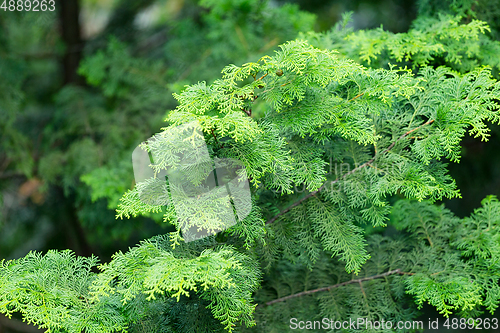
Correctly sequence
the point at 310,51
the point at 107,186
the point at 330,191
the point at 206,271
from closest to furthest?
1. the point at 206,271
2. the point at 310,51
3. the point at 330,191
4. the point at 107,186

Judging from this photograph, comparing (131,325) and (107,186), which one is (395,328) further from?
(107,186)

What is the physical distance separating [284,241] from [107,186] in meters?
1.32

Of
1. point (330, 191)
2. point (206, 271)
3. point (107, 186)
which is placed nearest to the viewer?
point (206, 271)

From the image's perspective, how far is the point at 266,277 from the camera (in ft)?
5.36

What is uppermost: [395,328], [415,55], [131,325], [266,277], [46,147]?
[415,55]

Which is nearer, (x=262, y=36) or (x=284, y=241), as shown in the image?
(x=284, y=241)

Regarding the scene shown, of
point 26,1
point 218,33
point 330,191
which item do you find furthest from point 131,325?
point 26,1

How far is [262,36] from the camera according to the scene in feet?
8.53

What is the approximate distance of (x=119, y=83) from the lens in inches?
116

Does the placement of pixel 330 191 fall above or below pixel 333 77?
below

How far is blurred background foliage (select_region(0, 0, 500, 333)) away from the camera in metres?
2.31

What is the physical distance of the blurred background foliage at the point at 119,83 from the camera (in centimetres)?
231

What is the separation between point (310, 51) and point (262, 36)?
5.22 ft

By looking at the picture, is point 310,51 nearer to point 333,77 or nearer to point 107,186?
point 333,77
